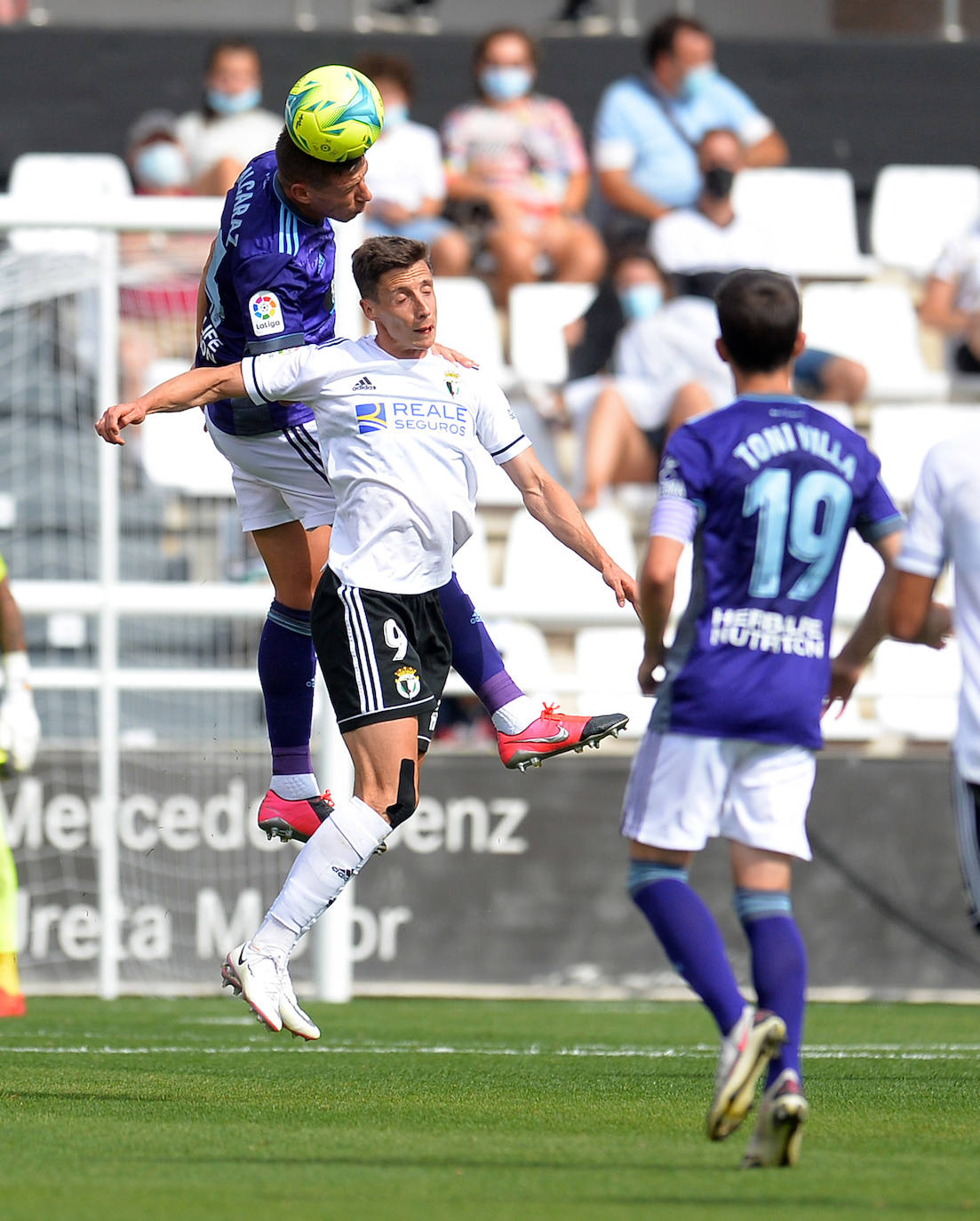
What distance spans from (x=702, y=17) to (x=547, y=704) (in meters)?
10.1

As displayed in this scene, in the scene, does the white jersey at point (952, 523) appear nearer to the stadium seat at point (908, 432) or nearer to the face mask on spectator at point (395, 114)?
the stadium seat at point (908, 432)

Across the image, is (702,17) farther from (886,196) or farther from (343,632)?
(343,632)

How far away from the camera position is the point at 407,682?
599cm

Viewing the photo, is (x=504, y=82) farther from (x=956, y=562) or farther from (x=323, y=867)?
(x=956, y=562)

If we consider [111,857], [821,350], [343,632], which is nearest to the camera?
[343,632]

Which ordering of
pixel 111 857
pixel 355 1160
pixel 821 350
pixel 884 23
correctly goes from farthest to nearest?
pixel 884 23
pixel 821 350
pixel 111 857
pixel 355 1160

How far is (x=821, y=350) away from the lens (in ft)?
40.8

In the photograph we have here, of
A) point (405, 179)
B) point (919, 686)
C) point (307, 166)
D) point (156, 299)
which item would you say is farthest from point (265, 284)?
point (405, 179)

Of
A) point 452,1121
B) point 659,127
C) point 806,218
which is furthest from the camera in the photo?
point 806,218

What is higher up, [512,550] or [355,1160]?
[512,550]

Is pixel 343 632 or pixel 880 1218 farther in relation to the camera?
pixel 343 632

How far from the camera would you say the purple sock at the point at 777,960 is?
4.62m

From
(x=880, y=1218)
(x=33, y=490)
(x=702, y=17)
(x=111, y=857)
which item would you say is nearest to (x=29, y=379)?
(x=33, y=490)

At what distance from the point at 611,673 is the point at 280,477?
4.45m
